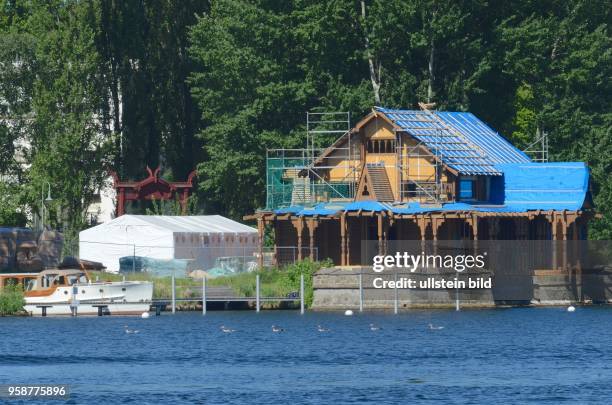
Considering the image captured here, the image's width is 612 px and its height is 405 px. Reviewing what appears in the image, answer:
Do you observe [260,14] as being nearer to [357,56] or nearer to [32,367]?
[357,56]

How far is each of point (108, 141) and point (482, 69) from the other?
2910 centimetres

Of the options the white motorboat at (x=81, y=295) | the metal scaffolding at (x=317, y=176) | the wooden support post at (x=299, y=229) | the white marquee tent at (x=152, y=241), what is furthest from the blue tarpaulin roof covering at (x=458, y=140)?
the white motorboat at (x=81, y=295)

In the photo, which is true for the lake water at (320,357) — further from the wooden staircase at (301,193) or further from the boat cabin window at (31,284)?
the wooden staircase at (301,193)

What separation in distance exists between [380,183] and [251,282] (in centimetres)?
1084

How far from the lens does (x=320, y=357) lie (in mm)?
88688

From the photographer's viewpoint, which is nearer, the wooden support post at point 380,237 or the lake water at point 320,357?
the lake water at point 320,357

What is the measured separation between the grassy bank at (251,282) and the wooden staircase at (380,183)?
6.97 metres

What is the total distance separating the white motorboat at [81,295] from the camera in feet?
368

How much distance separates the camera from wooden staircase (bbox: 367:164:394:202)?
121 metres

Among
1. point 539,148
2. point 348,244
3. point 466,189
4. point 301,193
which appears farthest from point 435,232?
point 539,148

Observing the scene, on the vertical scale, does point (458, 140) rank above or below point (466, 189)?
above

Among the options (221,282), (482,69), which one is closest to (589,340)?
(221,282)

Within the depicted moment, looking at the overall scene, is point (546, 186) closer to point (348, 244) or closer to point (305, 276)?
point (348, 244)

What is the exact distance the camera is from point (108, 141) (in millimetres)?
146375
